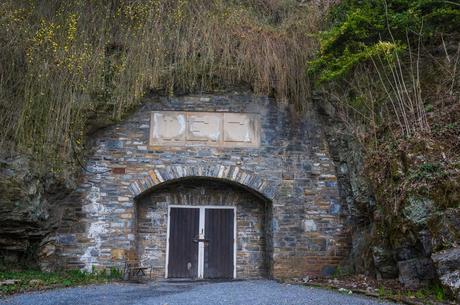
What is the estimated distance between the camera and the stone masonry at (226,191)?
27.1 feet

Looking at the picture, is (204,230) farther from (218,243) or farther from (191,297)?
(191,297)

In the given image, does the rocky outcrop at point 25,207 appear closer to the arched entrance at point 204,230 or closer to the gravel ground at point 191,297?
the arched entrance at point 204,230

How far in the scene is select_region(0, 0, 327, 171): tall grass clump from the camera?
7910 millimetres

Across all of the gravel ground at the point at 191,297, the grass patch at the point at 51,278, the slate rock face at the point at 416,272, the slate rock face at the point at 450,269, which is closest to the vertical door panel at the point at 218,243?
the grass patch at the point at 51,278

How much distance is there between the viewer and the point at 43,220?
779 centimetres

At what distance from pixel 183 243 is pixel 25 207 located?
3.01 m

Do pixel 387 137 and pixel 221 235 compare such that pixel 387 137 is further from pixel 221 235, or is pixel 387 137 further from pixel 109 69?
pixel 109 69

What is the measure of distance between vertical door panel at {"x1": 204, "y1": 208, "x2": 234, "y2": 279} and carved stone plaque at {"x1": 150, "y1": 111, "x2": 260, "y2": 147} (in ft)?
4.80

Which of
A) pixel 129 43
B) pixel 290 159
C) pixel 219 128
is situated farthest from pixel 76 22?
pixel 290 159

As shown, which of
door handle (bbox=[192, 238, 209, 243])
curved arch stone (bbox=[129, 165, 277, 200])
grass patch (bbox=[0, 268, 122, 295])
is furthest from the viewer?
door handle (bbox=[192, 238, 209, 243])

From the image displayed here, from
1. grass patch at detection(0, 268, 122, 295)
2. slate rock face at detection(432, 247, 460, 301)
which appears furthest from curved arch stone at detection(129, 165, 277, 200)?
slate rock face at detection(432, 247, 460, 301)

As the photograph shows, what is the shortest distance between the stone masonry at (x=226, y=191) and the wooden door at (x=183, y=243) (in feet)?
0.61

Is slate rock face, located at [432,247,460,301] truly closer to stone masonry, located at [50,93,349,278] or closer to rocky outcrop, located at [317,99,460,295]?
rocky outcrop, located at [317,99,460,295]

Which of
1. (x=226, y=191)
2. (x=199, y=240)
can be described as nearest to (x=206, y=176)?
(x=226, y=191)
